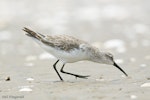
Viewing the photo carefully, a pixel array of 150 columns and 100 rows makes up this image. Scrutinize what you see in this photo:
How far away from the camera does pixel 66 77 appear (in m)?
9.34

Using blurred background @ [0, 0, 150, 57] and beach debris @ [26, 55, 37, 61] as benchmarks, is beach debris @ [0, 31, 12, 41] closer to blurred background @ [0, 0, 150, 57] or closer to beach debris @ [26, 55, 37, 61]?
blurred background @ [0, 0, 150, 57]

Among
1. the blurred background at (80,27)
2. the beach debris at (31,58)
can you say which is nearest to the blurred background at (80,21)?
the blurred background at (80,27)

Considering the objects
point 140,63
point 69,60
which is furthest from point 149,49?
point 69,60

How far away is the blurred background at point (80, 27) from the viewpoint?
1109 cm

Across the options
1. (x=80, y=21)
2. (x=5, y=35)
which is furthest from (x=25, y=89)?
(x=80, y=21)

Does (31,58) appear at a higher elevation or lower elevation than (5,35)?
lower

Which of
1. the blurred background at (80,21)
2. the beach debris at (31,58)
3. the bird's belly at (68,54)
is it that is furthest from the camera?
the blurred background at (80,21)

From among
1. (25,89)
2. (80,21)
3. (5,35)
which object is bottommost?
(25,89)

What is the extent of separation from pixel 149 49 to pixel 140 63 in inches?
59.6

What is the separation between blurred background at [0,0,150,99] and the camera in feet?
36.4

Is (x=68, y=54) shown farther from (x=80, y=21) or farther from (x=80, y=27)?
(x=80, y=21)

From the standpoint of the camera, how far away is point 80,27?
14.1 m

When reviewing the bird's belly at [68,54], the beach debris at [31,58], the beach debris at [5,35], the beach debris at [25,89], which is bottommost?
the beach debris at [25,89]

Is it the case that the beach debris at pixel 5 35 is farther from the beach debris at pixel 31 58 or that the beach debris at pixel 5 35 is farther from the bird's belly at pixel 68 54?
the bird's belly at pixel 68 54
